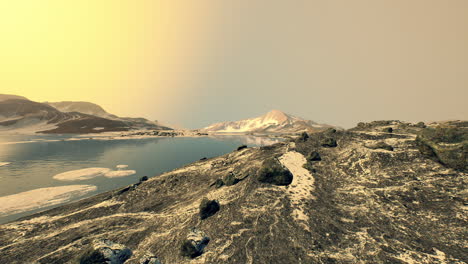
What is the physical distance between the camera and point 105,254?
16.2 metres

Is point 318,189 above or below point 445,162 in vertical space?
below

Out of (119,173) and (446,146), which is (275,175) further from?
(119,173)

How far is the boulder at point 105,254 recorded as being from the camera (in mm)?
16078

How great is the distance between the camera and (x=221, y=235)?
17438 millimetres

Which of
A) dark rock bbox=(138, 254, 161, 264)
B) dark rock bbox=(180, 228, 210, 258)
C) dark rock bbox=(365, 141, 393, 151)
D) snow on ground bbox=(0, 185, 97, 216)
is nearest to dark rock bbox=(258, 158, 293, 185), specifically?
dark rock bbox=(180, 228, 210, 258)

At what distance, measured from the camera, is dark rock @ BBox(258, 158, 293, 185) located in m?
23.3

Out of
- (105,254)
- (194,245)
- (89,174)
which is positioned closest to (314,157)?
(194,245)

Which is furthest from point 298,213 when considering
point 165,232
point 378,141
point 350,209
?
point 378,141

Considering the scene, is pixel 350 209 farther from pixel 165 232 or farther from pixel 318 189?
pixel 165 232

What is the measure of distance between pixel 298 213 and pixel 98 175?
50978mm

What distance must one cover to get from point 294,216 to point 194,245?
9.38m

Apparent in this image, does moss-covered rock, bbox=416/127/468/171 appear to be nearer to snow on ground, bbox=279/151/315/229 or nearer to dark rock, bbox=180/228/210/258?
snow on ground, bbox=279/151/315/229

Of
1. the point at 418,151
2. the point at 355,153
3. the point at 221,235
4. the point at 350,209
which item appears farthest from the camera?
the point at 355,153

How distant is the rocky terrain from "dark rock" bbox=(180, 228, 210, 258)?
0.08 meters
